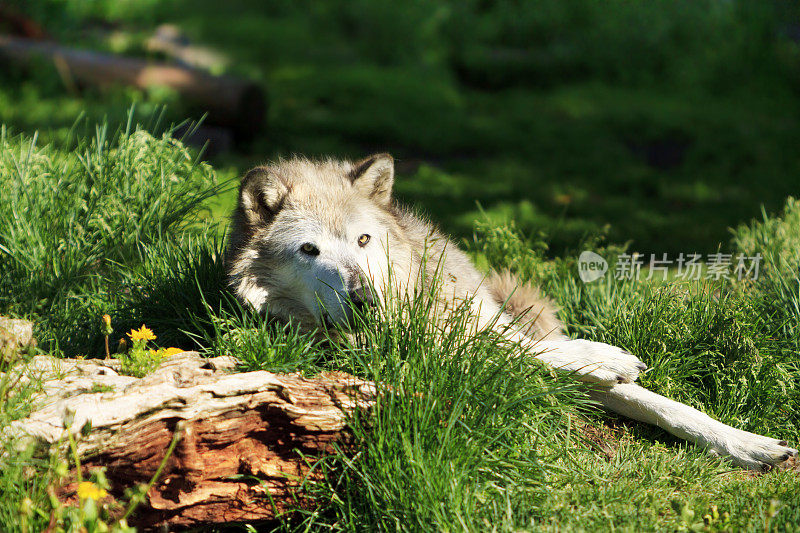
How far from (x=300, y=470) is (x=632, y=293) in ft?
7.85

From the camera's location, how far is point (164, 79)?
8922 mm

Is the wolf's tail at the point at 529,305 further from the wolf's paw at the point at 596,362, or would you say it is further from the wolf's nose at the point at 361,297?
the wolf's nose at the point at 361,297

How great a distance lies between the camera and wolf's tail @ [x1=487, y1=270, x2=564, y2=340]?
13.6ft

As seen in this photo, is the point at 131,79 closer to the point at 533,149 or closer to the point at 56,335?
the point at 533,149

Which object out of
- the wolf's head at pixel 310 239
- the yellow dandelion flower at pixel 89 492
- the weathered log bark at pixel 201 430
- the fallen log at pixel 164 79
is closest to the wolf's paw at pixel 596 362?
the wolf's head at pixel 310 239

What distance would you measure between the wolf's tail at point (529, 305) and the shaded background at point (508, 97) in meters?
1.58

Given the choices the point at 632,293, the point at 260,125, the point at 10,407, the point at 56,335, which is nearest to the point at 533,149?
the point at 260,125

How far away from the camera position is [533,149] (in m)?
9.11

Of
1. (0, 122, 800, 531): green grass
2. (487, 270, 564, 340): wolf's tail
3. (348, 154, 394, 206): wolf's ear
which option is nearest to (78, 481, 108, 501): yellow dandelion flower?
Answer: (0, 122, 800, 531): green grass

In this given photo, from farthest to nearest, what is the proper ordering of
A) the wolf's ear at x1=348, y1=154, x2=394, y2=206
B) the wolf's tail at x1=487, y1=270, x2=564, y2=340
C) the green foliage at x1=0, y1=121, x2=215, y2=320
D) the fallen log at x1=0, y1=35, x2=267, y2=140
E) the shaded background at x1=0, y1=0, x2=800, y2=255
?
the fallen log at x1=0, y1=35, x2=267, y2=140
the shaded background at x1=0, y1=0, x2=800, y2=255
the wolf's tail at x1=487, y1=270, x2=564, y2=340
the green foliage at x1=0, y1=121, x2=215, y2=320
the wolf's ear at x1=348, y1=154, x2=394, y2=206

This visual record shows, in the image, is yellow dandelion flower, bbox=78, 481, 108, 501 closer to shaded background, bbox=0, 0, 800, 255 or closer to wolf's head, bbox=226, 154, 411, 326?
wolf's head, bbox=226, 154, 411, 326

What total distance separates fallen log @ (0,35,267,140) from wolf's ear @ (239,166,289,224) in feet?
17.3

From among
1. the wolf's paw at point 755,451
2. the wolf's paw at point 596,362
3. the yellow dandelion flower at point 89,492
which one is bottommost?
the wolf's paw at point 755,451

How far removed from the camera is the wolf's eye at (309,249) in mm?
3462
